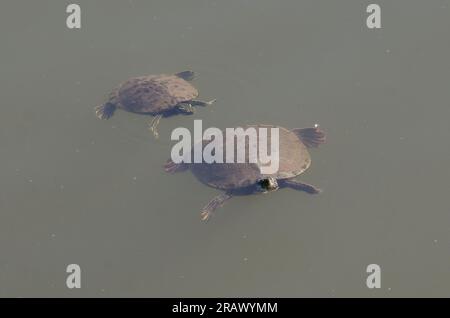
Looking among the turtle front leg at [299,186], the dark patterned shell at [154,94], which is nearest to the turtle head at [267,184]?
the turtle front leg at [299,186]

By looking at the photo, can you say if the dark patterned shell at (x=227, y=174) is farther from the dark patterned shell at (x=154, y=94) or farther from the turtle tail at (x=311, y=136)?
the dark patterned shell at (x=154, y=94)

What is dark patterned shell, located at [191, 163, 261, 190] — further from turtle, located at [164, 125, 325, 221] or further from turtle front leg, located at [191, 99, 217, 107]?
turtle front leg, located at [191, 99, 217, 107]

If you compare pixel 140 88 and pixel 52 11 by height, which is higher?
pixel 52 11

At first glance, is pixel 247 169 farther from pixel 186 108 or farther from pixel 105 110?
pixel 105 110

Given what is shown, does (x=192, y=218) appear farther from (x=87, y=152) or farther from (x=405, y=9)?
(x=405, y=9)
